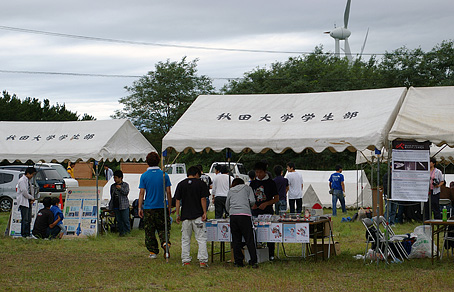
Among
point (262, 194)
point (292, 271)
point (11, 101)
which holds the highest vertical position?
point (11, 101)

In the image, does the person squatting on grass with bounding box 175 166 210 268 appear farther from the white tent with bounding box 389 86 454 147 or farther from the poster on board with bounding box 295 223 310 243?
the white tent with bounding box 389 86 454 147

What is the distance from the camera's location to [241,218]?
9969mm

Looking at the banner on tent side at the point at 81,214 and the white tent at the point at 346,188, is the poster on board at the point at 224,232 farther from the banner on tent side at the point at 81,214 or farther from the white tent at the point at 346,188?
the white tent at the point at 346,188

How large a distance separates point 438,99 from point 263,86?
3200 cm

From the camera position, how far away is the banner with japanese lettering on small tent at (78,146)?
1531cm

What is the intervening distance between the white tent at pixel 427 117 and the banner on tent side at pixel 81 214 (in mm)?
8286

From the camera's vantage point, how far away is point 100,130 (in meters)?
16.4

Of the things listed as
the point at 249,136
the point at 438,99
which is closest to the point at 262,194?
the point at 249,136

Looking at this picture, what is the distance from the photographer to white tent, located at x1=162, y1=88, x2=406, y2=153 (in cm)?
976

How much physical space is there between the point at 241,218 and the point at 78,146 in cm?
713

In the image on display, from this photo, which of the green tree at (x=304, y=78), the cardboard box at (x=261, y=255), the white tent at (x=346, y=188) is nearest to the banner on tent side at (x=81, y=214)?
the cardboard box at (x=261, y=255)

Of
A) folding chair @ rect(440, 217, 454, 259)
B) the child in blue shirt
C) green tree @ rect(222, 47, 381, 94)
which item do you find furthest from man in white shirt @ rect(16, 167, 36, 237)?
green tree @ rect(222, 47, 381, 94)

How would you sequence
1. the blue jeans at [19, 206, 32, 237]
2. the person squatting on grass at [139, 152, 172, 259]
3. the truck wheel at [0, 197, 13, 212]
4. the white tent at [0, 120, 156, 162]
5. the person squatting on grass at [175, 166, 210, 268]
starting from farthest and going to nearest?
the truck wheel at [0, 197, 13, 212], the white tent at [0, 120, 156, 162], the blue jeans at [19, 206, 32, 237], the person squatting on grass at [139, 152, 172, 259], the person squatting on grass at [175, 166, 210, 268]

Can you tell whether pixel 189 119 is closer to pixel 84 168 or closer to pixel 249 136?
pixel 249 136
